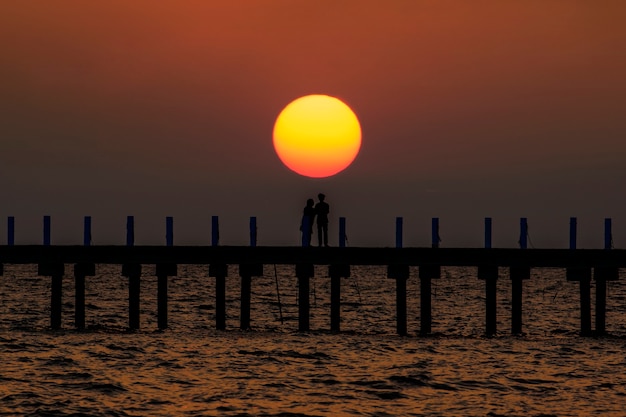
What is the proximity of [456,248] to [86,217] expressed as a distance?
11.5m

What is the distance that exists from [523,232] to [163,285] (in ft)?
34.2

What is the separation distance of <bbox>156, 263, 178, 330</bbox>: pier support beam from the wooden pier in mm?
28

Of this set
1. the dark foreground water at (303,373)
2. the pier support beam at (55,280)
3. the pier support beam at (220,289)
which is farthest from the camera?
the pier support beam at (55,280)

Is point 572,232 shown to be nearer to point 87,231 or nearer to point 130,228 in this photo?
point 130,228

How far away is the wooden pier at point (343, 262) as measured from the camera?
26.7m

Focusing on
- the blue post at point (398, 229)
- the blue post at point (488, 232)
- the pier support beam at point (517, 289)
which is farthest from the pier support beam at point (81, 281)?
the pier support beam at point (517, 289)

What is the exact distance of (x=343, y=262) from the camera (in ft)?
89.0

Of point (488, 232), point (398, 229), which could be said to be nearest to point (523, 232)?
point (488, 232)

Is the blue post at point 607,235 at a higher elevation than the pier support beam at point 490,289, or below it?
higher

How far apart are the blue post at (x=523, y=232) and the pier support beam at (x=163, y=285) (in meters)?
9.85

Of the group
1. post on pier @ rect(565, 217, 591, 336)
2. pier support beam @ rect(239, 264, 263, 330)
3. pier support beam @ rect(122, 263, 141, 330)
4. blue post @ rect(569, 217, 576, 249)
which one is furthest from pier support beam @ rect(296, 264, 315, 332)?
blue post @ rect(569, 217, 576, 249)

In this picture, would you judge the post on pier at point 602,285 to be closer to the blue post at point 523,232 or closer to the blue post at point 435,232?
the blue post at point 523,232

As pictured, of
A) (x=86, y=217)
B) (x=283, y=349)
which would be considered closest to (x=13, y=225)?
(x=86, y=217)

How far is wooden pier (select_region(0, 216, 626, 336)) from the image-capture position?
26.7 meters
